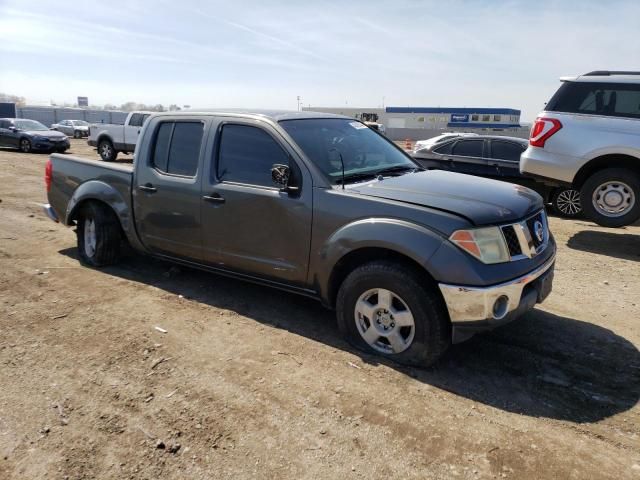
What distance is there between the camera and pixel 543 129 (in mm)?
7352

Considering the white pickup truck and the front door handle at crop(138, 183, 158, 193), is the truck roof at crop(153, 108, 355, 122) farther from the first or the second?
the white pickup truck

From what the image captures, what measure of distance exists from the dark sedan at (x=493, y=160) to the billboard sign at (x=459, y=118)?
51265mm

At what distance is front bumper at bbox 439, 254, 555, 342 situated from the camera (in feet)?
10.3

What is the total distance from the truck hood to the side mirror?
502 mm

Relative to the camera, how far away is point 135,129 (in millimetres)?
17875

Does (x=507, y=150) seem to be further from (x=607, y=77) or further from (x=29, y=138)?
(x=29, y=138)

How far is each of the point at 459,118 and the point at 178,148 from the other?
2303 inches

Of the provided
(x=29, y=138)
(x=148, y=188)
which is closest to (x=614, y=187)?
(x=148, y=188)

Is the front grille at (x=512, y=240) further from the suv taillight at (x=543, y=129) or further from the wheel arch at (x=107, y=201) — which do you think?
the suv taillight at (x=543, y=129)

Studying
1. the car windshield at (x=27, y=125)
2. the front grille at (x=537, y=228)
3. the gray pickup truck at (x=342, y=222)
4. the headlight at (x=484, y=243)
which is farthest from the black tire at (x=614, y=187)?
the car windshield at (x=27, y=125)

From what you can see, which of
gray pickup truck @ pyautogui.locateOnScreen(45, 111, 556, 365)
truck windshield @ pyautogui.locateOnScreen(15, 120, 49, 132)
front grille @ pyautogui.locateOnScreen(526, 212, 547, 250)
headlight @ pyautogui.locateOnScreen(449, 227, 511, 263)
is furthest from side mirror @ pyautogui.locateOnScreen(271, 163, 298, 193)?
truck windshield @ pyautogui.locateOnScreen(15, 120, 49, 132)

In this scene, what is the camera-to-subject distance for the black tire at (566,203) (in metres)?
9.01

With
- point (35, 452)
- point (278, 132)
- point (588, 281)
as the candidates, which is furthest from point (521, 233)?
point (35, 452)

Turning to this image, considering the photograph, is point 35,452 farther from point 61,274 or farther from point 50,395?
point 61,274
